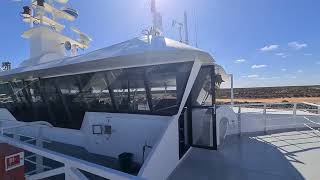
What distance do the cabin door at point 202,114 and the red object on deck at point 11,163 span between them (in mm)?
3585

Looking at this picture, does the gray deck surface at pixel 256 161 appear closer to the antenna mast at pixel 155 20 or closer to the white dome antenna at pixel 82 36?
the antenna mast at pixel 155 20

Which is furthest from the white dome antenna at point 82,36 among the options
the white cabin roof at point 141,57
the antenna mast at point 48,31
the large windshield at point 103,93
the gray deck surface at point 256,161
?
the gray deck surface at point 256,161

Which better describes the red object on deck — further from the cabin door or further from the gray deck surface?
the cabin door

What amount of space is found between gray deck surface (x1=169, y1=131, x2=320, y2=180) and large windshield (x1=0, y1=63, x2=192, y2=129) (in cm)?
136

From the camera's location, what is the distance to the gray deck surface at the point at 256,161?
16.9 feet

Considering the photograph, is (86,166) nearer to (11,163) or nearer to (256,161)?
(11,163)

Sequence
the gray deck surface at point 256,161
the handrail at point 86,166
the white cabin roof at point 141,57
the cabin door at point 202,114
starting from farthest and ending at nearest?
the cabin door at point 202,114
the white cabin roof at point 141,57
the gray deck surface at point 256,161
the handrail at point 86,166

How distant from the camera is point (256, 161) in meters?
6.00

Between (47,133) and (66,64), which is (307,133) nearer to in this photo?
(66,64)

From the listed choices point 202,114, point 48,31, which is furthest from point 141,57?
point 48,31

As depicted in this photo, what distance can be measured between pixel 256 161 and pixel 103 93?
13.4ft

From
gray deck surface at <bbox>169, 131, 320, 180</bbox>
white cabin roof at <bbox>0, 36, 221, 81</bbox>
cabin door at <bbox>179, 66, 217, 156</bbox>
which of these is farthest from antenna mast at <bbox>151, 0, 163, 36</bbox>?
gray deck surface at <bbox>169, 131, 320, 180</bbox>

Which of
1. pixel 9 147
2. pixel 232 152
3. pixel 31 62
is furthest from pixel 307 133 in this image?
pixel 31 62

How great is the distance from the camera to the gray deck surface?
203 inches
